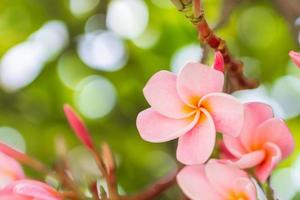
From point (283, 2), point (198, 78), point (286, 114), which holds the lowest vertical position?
point (286, 114)

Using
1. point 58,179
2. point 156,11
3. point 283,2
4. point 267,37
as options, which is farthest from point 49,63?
point 58,179

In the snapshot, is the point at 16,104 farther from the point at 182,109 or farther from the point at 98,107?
the point at 182,109

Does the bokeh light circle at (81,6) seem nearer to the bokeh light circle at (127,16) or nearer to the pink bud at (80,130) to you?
the bokeh light circle at (127,16)

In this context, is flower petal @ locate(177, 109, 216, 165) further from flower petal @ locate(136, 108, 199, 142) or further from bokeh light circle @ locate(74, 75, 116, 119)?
bokeh light circle @ locate(74, 75, 116, 119)

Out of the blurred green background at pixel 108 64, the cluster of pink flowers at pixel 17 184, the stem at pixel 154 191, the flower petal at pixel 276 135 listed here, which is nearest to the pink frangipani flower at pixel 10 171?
the cluster of pink flowers at pixel 17 184

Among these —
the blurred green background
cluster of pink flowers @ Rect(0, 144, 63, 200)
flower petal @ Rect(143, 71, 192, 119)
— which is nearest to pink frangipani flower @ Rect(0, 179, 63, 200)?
cluster of pink flowers @ Rect(0, 144, 63, 200)

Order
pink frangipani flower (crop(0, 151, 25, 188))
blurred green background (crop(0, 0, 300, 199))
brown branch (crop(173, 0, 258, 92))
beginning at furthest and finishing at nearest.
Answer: blurred green background (crop(0, 0, 300, 199))
pink frangipani flower (crop(0, 151, 25, 188))
brown branch (crop(173, 0, 258, 92))

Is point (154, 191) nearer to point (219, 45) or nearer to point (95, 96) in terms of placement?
point (219, 45)

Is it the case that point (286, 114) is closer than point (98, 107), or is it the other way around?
point (286, 114)
